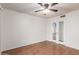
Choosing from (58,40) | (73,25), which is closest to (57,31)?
(58,40)

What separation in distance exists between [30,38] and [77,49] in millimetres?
1871

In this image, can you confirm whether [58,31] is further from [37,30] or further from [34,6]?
[34,6]

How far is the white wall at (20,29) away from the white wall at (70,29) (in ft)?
1.02

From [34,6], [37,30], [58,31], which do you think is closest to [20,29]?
[37,30]

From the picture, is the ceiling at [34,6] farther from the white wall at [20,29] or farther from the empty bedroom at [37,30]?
the white wall at [20,29]

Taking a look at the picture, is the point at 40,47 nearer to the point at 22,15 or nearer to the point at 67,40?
the point at 67,40

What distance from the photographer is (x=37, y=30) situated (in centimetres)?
310

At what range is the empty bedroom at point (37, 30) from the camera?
2.88 metres

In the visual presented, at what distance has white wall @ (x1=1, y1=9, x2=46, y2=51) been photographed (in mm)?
2953

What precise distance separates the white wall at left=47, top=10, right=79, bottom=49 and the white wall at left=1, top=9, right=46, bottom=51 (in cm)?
31

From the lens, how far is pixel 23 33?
3482mm

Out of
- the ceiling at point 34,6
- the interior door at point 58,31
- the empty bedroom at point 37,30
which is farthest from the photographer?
the interior door at point 58,31

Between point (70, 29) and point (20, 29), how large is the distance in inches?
82.6

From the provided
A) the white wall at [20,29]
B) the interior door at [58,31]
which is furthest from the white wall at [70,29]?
the white wall at [20,29]
